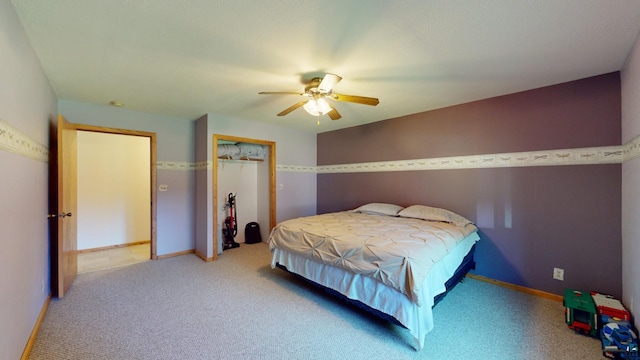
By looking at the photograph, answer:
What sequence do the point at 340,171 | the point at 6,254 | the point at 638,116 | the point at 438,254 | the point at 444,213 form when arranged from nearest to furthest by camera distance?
the point at 6,254 < the point at 638,116 < the point at 438,254 < the point at 444,213 < the point at 340,171

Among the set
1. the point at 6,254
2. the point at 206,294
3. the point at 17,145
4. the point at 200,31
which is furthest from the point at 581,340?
the point at 17,145

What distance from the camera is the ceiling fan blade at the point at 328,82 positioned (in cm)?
224

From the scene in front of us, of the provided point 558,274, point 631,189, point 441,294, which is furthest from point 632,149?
point 441,294

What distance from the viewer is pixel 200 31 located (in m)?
1.79

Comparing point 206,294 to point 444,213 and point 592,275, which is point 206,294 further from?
point 592,275

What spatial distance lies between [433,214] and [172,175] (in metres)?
4.06

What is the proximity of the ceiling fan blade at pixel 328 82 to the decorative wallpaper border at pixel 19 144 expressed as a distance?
2.16 m

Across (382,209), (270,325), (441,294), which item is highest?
(382,209)

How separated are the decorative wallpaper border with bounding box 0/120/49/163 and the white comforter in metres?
2.28

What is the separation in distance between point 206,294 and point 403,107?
350 cm

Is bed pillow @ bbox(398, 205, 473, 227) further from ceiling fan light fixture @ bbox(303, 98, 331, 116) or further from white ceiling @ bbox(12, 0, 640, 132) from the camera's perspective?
ceiling fan light fixture @ bbox(303, 98, 331, 116)

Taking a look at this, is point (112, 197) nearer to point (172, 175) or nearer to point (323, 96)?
point (172, 175)

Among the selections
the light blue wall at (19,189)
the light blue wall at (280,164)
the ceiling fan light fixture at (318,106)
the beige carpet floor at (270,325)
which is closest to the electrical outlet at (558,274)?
the beige carpet floor at (270,325)

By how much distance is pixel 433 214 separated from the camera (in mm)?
3301
